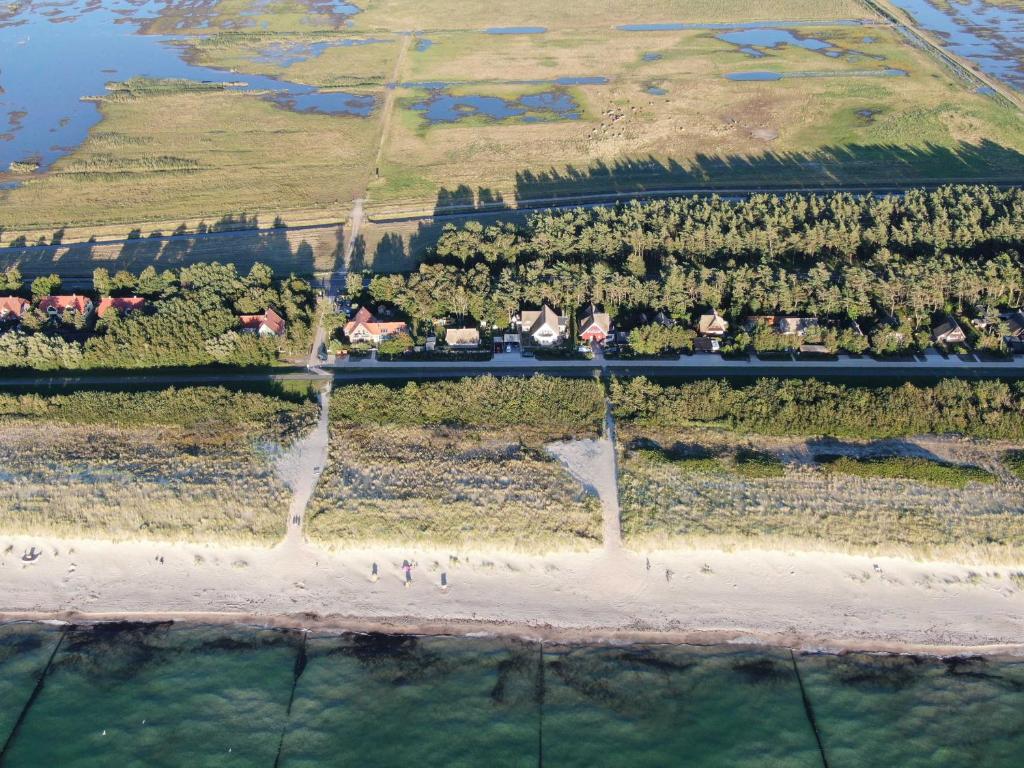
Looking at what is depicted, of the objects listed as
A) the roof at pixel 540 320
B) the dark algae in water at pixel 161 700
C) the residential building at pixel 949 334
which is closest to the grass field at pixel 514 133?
the roof at pixel 540 320

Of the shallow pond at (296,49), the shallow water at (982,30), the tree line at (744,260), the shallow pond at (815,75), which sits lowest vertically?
the tree line at (744,260)

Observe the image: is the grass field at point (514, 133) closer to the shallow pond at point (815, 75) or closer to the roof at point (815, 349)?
the shallow pond at point (815, 75)

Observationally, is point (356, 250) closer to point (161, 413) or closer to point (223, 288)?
point (223, 288)

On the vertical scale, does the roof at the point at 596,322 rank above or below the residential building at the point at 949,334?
above

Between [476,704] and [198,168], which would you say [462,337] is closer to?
[476,704]

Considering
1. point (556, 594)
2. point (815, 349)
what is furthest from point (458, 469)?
point (815, 349)

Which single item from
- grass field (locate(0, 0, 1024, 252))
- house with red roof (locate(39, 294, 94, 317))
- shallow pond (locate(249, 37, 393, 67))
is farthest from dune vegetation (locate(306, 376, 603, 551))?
shallow pond (locate(249, 37, 393, 67))

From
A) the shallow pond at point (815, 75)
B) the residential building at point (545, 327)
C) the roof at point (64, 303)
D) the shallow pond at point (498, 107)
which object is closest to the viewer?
the residential building at point (545, 327)
